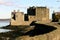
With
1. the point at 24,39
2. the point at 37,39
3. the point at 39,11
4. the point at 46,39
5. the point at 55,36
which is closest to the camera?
the point at 24,39

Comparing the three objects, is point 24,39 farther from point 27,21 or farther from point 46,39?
point 27,21

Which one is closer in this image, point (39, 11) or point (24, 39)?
point (24, 39)

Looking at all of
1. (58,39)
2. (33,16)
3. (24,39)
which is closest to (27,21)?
(33,16)

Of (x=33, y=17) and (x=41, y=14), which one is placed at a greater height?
(x=41, y=14)

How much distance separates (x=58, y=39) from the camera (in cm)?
1477

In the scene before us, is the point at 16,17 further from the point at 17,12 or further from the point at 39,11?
the point at 39,11

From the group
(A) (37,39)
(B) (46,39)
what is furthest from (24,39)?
(B) (46,39)

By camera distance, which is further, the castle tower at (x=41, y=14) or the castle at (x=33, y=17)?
the castle at (x=33, y=17)

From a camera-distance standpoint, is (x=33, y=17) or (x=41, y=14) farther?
(x=33, y=17)

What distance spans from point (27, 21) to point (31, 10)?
14.1 feet

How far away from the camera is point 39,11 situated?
59781 millimetres

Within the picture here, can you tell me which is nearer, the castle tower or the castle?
the castle tower

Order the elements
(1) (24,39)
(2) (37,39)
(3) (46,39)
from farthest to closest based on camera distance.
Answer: (3) (46,39)
(2) (37,39)
(1) (24,39)

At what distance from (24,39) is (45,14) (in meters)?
49.8
